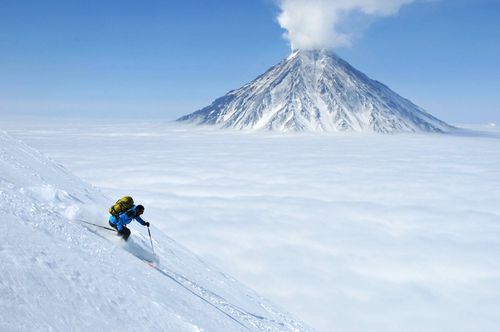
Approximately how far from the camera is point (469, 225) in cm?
7588

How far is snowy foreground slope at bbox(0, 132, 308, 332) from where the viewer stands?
18.7 feet

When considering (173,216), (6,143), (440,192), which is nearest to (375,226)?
(173,216)

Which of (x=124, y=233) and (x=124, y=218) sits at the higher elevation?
(x=124, y=218)

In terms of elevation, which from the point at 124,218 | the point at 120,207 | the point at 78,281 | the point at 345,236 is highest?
the point at 120,207

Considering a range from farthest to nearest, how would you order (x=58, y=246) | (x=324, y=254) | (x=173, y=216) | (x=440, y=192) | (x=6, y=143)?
(x=440, y=192) < (x=173, y=216) < (x=324, y=254) < (x=6, y=143) < (x=58, y=246)

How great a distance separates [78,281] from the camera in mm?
6953

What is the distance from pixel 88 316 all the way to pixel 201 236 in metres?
57.5

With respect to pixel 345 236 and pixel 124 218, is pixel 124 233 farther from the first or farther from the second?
pixel 345 236

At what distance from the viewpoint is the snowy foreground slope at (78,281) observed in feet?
18.7

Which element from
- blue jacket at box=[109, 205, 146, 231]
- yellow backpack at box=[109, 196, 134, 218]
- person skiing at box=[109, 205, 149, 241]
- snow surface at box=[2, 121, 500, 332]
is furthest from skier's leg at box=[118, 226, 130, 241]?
snow surface at box=[2, 121, 500, 332]

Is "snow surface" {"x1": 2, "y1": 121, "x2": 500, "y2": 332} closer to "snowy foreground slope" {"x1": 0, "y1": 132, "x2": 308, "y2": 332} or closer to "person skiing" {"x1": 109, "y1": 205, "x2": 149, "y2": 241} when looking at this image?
"snowy foreground slope" {"x1": 0, "y1": 132, "x2": 308, "y2": 332}

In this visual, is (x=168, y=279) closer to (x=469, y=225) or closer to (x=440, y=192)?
(x=469, y=225)

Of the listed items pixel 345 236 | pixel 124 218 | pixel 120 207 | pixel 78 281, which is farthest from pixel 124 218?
pixel 345 236

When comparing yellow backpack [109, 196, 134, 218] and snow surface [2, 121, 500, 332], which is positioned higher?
yellow backpack [109, 196, 134, 218]
